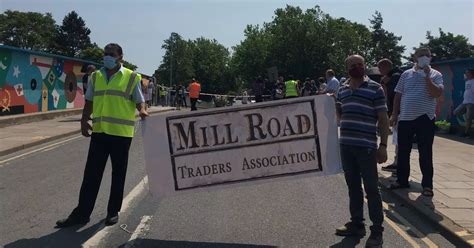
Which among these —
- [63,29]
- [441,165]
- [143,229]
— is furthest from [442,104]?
[63,29]

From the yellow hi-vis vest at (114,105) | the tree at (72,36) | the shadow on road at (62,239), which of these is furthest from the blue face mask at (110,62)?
the tree at (72,36)

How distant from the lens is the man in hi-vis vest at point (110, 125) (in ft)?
19.6

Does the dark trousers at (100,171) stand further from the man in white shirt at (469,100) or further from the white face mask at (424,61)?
the man in white shirt at (469,100)

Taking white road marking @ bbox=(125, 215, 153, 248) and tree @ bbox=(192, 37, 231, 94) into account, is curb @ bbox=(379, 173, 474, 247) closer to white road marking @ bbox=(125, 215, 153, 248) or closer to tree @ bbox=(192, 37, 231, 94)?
white road marking @ bbox=(125, 215, 153, 248)

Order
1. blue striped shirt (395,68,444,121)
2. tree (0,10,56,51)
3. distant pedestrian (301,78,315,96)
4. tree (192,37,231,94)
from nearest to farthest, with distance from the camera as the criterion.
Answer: blue striped shirt (395,68,444,121), distant pedestrian (301,78,315,96), tree (0,10,56,51), tree (192,37,231,94)

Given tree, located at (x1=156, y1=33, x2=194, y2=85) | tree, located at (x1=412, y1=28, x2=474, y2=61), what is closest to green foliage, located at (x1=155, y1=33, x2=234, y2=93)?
tree, located at (x1=156, y1=33, x2=194, y2=85)

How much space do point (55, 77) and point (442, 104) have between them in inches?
610

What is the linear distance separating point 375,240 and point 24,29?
3921 inches

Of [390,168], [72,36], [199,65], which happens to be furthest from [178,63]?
[390,168]

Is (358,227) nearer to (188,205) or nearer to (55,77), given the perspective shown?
(188,205)

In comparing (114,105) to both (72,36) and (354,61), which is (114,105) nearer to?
(354,61)

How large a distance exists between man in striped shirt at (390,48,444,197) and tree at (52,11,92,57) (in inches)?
4122

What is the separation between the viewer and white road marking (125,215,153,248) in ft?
17.7

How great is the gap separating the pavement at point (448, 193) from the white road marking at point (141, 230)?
10.9 feet
